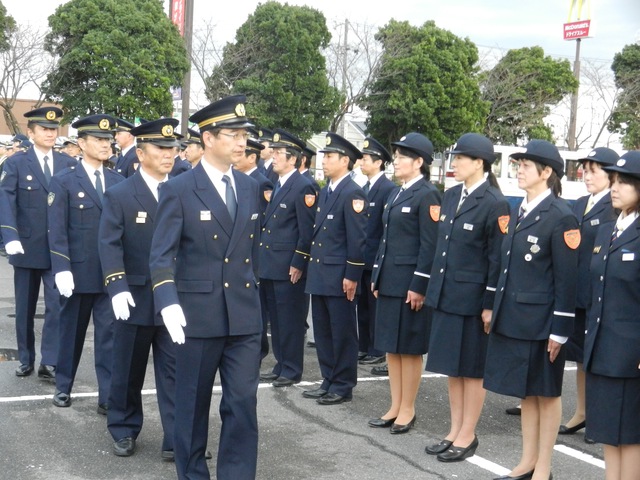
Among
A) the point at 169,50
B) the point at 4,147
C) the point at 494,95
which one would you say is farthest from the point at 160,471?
the point at 494,95

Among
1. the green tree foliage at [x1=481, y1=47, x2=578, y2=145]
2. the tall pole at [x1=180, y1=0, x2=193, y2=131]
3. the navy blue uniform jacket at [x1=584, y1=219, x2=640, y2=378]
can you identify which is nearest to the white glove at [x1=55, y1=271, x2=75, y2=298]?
the navy blue uniform jacket at [x1=584, y1=219, x2=640, y2=378]

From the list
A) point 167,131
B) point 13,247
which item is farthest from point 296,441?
point 13,247

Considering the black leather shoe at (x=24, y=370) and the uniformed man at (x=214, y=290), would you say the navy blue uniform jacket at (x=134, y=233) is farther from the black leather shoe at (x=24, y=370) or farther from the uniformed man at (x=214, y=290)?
the black leather shoe at (x=24, y=370)

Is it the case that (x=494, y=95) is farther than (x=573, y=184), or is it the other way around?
(x=494, y=95)

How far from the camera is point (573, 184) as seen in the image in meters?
33.3

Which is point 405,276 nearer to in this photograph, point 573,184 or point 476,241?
point 476,241

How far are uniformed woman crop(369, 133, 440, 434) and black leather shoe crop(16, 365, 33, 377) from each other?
323cm

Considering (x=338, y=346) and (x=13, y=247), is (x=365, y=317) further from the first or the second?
(x=13, y=247)

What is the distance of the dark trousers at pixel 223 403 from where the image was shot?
15.5 ft

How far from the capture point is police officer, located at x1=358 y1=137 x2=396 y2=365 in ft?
29.1

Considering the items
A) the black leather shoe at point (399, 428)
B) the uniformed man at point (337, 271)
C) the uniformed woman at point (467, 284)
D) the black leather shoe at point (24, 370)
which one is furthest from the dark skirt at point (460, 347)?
the black leather shoe at point (24, 370)

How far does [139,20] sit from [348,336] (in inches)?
654

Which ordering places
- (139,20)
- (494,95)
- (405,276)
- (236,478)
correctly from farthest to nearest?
(494,95)
(139,20)
(405,276)
(236,478)

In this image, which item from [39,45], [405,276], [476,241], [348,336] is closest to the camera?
[476,241]
